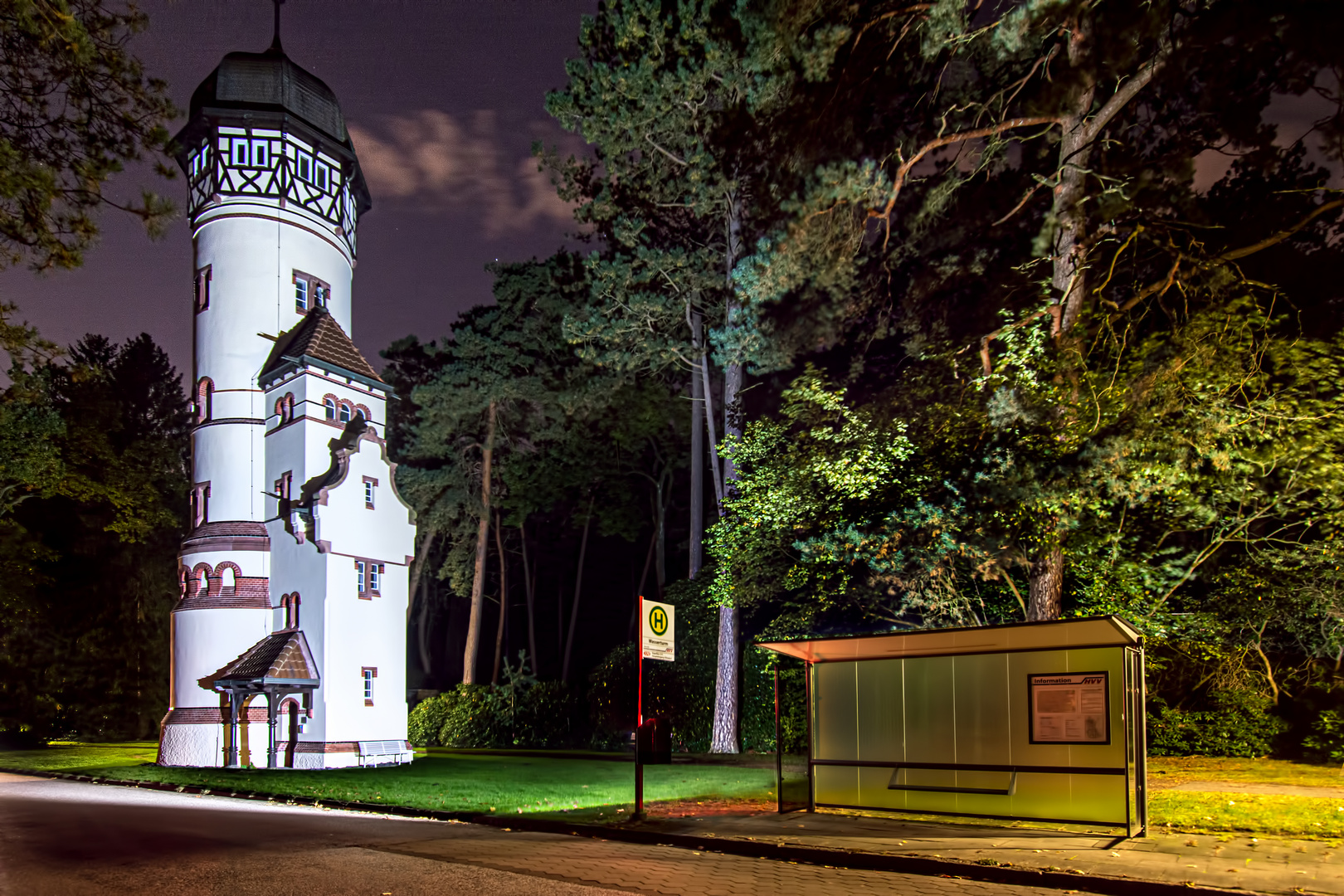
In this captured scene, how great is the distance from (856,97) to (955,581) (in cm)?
900

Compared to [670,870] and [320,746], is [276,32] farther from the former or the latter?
[670,870]

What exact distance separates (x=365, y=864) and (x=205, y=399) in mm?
27340

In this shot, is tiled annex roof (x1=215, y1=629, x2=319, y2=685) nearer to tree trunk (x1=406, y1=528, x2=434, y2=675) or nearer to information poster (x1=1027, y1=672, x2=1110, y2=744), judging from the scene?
tree trunk (x1=406, y1=528, x2=434, y2=675)

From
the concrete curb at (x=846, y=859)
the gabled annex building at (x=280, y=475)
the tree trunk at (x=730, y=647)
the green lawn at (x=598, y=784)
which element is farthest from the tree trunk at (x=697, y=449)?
the concrete curb at (x=846, y=859)

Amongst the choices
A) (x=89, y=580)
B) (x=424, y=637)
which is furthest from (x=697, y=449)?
(x=89, y=580)

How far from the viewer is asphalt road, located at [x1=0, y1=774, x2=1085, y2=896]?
8.57 meters

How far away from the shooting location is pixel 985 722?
12.3 metres

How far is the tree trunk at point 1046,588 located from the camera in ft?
55.2

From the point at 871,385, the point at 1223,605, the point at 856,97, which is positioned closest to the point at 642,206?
the point at 871,385

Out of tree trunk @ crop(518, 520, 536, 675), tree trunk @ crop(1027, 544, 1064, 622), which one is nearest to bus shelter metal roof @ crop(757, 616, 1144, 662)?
tree trunk @ crop(1027, 544, 1064, 622)

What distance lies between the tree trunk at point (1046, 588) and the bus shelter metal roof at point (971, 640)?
4736mm

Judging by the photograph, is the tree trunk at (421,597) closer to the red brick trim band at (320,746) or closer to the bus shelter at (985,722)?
the red brick trim band at (320,746)

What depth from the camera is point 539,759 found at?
96.1 ft

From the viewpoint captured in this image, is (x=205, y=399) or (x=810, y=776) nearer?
(x=810, y=776)
